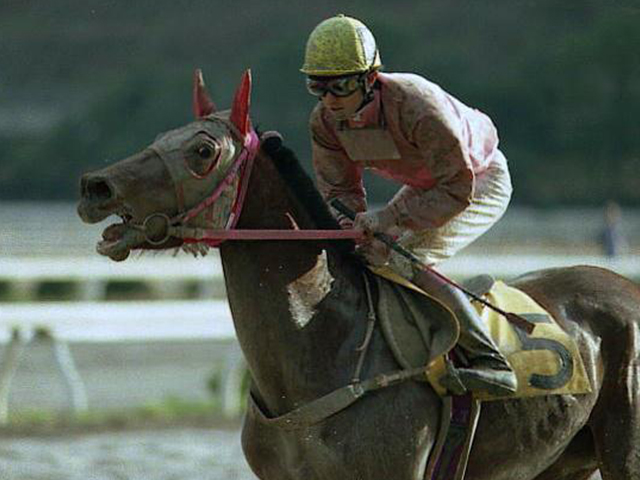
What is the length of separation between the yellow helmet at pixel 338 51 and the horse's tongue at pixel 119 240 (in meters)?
0.74

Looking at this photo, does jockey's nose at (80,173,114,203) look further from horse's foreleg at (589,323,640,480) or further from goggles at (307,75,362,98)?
horse's foreleg at (589,323,640,480)

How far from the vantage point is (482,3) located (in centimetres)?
4606

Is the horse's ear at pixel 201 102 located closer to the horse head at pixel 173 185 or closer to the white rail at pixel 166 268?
the horse head at pixel 173 185

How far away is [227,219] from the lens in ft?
15.0

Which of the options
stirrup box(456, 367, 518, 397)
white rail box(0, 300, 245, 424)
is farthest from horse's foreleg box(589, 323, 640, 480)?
white rail box(0, 300, 245, 424)

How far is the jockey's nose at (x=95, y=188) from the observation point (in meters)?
4.33

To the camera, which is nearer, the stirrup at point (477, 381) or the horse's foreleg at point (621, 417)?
the stirrup at point (477, 381)

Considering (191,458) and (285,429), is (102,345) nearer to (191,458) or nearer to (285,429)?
(191,458)

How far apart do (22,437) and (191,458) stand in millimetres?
1263

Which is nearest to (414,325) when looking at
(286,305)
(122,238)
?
(286,305)

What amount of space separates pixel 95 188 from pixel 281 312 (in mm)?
723

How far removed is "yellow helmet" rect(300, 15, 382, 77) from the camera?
15.1 feet

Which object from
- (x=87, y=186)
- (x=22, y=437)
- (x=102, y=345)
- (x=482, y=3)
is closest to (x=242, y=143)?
(x=87, y=186)

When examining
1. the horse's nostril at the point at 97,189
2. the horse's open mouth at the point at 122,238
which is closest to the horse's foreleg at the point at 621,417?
the horse's open mouth at the point at 122,238
